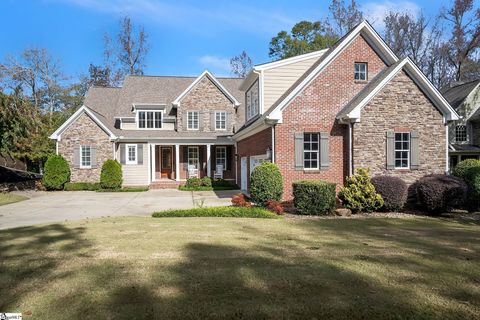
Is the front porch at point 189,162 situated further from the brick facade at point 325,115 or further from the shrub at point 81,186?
the brick facade at point 325,115

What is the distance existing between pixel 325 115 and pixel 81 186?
16.6 metres

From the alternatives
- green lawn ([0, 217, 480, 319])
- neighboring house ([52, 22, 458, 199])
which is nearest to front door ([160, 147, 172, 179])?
neighboring house ([52, 22, 458, 199])

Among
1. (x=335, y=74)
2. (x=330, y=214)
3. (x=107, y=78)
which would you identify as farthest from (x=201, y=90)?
(x=107, y=78)

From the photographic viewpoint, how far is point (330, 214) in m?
12.1

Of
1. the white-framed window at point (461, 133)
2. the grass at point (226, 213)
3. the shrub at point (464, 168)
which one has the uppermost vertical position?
the white-framed window at point (461, 133)

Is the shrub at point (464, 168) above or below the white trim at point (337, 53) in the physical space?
below

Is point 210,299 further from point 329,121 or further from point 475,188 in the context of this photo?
point 475,188

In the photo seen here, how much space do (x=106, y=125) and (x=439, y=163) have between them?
67.7 feet

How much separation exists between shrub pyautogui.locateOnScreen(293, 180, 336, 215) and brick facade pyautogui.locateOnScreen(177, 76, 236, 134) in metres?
15.3

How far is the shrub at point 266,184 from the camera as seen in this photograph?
12.8 m

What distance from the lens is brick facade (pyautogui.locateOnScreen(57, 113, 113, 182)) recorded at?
23750mm

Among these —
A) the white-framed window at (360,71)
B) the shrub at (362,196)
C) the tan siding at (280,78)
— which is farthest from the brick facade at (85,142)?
the shrub at (362,196)

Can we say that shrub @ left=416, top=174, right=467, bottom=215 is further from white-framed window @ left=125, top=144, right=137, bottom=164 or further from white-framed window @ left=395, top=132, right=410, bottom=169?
white-framed window @ left=125, top=144, right=137, bottom=164

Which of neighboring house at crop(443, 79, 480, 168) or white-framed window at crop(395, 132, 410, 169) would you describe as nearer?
white-framed window at crop(395, 132, 410, 169)
